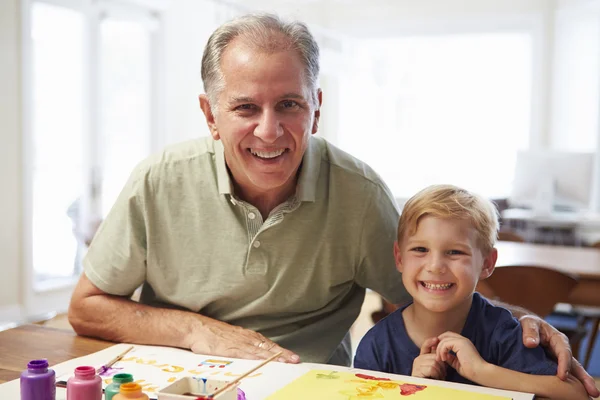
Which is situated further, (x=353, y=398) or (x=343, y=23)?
(x=343, y=23)

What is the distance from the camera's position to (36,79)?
5.54m

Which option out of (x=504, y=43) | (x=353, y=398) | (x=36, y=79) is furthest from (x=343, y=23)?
A: (x=353, y=398)

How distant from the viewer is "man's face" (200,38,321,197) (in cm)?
151

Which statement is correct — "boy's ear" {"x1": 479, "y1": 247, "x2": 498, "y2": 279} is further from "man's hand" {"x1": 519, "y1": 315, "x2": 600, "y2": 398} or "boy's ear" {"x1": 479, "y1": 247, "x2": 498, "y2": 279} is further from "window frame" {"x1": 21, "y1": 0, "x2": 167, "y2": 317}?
"window frame" {"x1": 21, "y1": 0, "x2": 167, "y2": 317}

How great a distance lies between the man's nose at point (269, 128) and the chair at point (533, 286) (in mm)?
1817

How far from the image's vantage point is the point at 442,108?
789cm

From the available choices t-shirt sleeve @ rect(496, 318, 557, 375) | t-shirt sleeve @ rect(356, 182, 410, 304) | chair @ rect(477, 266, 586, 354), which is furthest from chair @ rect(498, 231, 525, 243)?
t-shirt sleeve @ rect(496, 318, 557, 375)

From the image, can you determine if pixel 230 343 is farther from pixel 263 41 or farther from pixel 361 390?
pixel 263 41

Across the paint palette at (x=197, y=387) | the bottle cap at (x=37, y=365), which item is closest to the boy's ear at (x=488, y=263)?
the paint palette at (x=197, y=387)

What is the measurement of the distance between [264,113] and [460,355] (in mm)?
645

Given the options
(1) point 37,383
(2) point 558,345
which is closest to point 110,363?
(1) point 37,383

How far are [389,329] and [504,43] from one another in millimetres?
6660

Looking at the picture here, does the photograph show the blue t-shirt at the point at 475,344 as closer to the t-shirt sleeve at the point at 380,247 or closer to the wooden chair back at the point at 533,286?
the t-shirt sleeve at the point at 380,247

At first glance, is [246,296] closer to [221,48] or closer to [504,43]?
[221,48]
